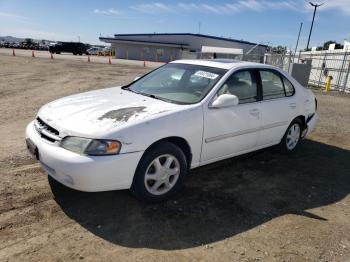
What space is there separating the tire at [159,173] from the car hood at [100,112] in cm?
40

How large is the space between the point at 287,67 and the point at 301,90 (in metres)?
15.9

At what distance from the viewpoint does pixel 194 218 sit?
3.72 metres

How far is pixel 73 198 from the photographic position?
3941mm

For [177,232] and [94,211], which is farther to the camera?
[94,211]

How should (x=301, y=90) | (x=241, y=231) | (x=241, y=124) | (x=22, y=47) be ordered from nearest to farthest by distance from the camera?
(x=241, y=231) < (x=241, y=124) < (x=301, y=90) < (x=22, y=47)

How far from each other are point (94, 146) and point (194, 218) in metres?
1.31

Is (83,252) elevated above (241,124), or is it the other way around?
(241,124)

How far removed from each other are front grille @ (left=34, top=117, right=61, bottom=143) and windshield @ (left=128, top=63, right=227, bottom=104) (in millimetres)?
1370

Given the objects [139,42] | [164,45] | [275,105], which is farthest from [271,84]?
[139,42]

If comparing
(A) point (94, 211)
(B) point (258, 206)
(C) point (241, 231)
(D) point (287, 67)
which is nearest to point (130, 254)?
(A) point (94, 211)

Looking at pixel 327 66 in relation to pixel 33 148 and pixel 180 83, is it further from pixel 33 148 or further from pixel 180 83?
pixel 33 148

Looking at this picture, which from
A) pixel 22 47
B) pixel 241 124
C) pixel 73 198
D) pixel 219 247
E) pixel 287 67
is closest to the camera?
pixel 219 247

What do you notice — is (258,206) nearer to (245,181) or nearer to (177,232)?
(245,181)

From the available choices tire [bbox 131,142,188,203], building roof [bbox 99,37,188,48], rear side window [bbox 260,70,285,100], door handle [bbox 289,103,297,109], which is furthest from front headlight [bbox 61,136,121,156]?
building roof [bbox 99,37,188,48]
